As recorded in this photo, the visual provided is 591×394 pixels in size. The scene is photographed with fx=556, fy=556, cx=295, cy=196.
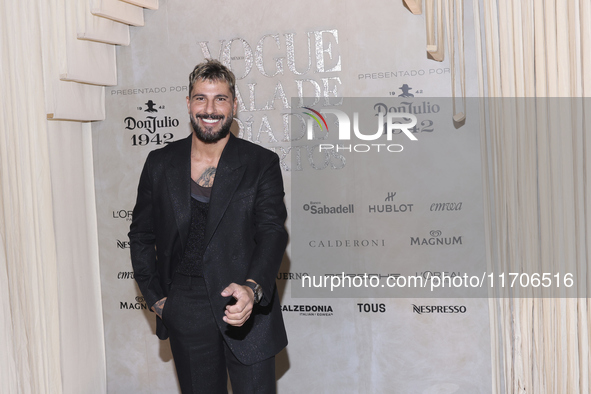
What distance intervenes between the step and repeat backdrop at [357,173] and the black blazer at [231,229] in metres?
0.99

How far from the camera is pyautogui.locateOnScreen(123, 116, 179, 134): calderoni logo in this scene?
11.6ft

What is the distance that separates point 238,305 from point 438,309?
169 centimetres

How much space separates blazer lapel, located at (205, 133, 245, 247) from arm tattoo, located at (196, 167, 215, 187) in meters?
0.09

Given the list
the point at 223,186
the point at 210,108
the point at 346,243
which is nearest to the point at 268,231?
the point at 223,186

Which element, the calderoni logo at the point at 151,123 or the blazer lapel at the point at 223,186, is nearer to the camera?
the blazer lapel at the point at 223,186

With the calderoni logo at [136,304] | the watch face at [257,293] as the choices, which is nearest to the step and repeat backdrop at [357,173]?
the calderoni logo at [136,304]

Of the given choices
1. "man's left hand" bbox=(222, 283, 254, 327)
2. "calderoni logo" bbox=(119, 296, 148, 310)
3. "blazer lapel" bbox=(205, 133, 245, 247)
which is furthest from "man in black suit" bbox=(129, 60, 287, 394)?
"calderoni logo" bbox=(119, 296, 148, 310)

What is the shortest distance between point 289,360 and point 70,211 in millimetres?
1640

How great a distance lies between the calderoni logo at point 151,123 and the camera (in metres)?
3.54

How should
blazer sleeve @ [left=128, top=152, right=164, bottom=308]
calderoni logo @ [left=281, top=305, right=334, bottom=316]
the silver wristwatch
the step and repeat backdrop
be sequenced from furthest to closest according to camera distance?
calderoni logo @ [left=281, top=305, right=334, bottom=316], the step and repeat backdrop, blazer sleeve @ [left=128, top=152, right=164, bottom=308], the silver wristwatch

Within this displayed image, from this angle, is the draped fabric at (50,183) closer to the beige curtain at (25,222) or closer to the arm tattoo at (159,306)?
the beige curtain at (25,222)

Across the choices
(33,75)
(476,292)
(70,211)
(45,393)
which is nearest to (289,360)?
(476,292)

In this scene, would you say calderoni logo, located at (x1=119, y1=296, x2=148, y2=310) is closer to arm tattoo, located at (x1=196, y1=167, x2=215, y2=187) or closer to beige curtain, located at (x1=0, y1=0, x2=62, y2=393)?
beige curtain, located at (x1=0, y1=0, x2=62, y2=393)

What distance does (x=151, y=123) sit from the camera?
356 centimetres
